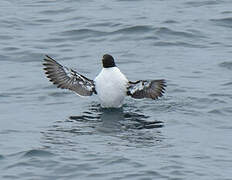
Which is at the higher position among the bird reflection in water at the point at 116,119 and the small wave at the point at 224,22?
the small wave at the point at 224,22

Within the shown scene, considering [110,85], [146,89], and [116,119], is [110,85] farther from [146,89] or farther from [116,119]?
[116,119]

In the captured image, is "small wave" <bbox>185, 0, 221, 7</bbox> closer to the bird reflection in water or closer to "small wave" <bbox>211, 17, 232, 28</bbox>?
"small wave" <bbox>211, 17, 232, 28</bbox>

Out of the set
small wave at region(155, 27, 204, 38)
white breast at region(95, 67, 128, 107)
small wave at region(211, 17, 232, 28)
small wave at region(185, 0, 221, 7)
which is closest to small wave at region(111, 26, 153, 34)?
small wave at region(155, 27, 204, 38)

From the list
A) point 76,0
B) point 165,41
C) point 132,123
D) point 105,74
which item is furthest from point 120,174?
point 76,0

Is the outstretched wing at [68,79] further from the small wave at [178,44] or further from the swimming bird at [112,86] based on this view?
the small wave at [178,44]

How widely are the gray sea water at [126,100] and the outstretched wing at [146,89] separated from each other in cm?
25

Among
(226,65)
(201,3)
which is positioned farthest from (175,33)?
(226,65)

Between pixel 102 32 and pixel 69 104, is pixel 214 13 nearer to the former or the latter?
pixel 102 32

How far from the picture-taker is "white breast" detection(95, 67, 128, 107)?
16.9 metres

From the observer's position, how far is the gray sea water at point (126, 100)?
13594mm

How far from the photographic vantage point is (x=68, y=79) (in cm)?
1734

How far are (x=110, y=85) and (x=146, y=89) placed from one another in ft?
2.05

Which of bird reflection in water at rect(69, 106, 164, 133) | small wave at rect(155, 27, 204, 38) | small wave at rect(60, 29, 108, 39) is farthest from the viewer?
small wave at rect(60, 29, 108, 39)

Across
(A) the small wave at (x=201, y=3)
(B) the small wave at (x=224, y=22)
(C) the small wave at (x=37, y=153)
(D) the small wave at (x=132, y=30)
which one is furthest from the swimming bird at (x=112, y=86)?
(A) the small wave at (x=201, y=3)
